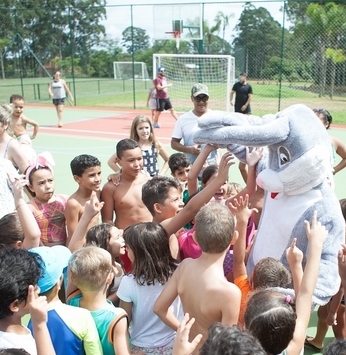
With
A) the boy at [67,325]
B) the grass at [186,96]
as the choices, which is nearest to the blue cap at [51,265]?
the boy at [67,325]

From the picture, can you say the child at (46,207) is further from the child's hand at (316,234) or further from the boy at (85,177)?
the child's hand at (316,234)

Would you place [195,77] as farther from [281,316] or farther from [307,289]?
[281,316]

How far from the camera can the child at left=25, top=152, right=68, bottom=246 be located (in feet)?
12.8

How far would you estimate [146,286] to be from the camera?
9.47 ft

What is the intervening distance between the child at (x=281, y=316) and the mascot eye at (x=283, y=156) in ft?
2.12

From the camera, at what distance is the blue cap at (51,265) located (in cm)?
243

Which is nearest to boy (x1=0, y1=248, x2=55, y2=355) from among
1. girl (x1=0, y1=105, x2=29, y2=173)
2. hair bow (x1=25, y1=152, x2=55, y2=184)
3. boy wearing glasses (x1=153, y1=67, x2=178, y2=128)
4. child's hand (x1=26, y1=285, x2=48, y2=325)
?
child's hand (x1=26, y1=285, x2=48, y2=325)

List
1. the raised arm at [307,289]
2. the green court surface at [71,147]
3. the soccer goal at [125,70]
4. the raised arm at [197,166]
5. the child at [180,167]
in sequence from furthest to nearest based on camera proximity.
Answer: the soccer goal at [125,70], the green court surface at [71,147], the child at [180,167], the raised arm at [197,166], the raised arm at [307,289]

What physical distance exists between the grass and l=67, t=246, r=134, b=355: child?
14.1 metres

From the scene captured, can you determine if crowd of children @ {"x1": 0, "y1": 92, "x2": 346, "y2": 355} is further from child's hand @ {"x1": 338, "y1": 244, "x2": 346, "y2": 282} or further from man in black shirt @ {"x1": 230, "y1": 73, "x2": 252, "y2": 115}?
man in black shirt @ {"x1": 230, "y1": 73, "x2": 252, "y2": 115}

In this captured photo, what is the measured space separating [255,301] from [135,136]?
3409 millimetres

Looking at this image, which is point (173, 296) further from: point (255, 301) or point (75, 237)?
point (75, 237)

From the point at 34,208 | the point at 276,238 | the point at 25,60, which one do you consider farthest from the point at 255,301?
the point at 25,60

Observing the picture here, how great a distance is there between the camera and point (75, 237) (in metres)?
3.29
